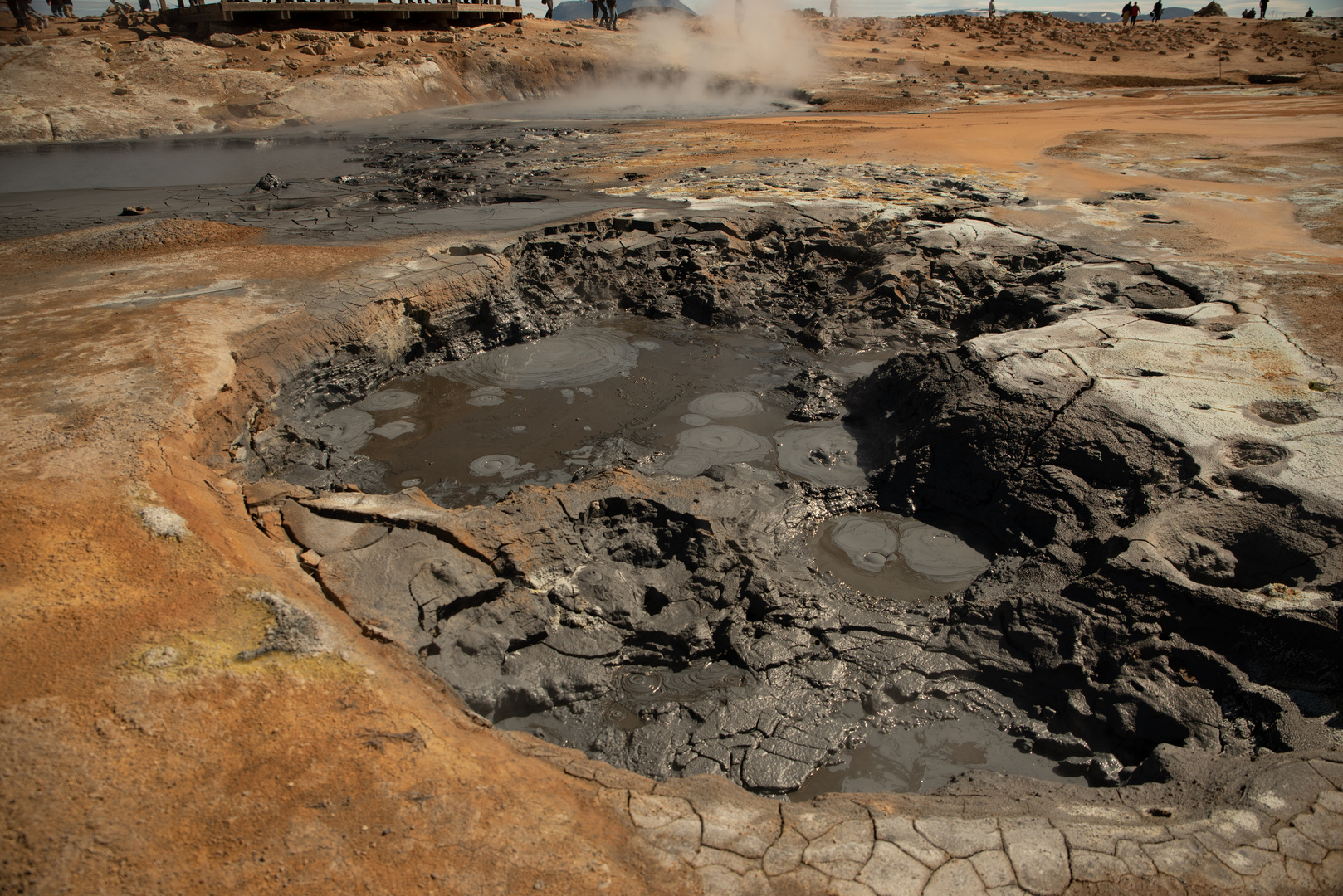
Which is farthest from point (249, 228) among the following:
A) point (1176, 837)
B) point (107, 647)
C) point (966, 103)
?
point (966, 103)

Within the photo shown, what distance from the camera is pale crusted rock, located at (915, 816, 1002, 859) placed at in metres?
2.20

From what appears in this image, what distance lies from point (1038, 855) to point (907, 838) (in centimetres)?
38

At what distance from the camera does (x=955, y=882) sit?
2.10 metres

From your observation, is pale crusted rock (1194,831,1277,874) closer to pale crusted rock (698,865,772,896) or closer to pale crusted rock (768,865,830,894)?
pale crusted rock (768,865,830,894)

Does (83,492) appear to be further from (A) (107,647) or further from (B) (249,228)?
(B) (249,228)

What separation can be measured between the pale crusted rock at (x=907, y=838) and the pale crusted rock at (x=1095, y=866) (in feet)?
1.21

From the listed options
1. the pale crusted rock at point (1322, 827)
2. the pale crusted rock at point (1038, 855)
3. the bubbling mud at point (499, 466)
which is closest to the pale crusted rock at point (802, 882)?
the pale crusted rock at point (1038, 855)

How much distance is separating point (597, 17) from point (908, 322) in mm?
33194

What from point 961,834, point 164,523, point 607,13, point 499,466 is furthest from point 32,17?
point 961,834

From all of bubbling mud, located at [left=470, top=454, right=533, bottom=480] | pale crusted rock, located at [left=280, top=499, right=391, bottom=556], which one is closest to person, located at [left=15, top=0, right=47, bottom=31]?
bubbling mud, located at [left=470, top=454, right=533, bottom=480]

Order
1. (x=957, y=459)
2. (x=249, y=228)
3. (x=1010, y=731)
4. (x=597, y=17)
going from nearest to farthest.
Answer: (x=1010, y=731) → (x=957, y=459) → (x=249, y=228) → (x=597, y=17)

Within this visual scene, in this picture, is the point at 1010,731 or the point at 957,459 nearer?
the point at 1010,731

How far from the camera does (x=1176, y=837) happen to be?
2.25 meters

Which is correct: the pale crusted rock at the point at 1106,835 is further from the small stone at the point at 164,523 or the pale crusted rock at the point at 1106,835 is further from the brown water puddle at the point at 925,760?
the small stone at the point at 164,523
